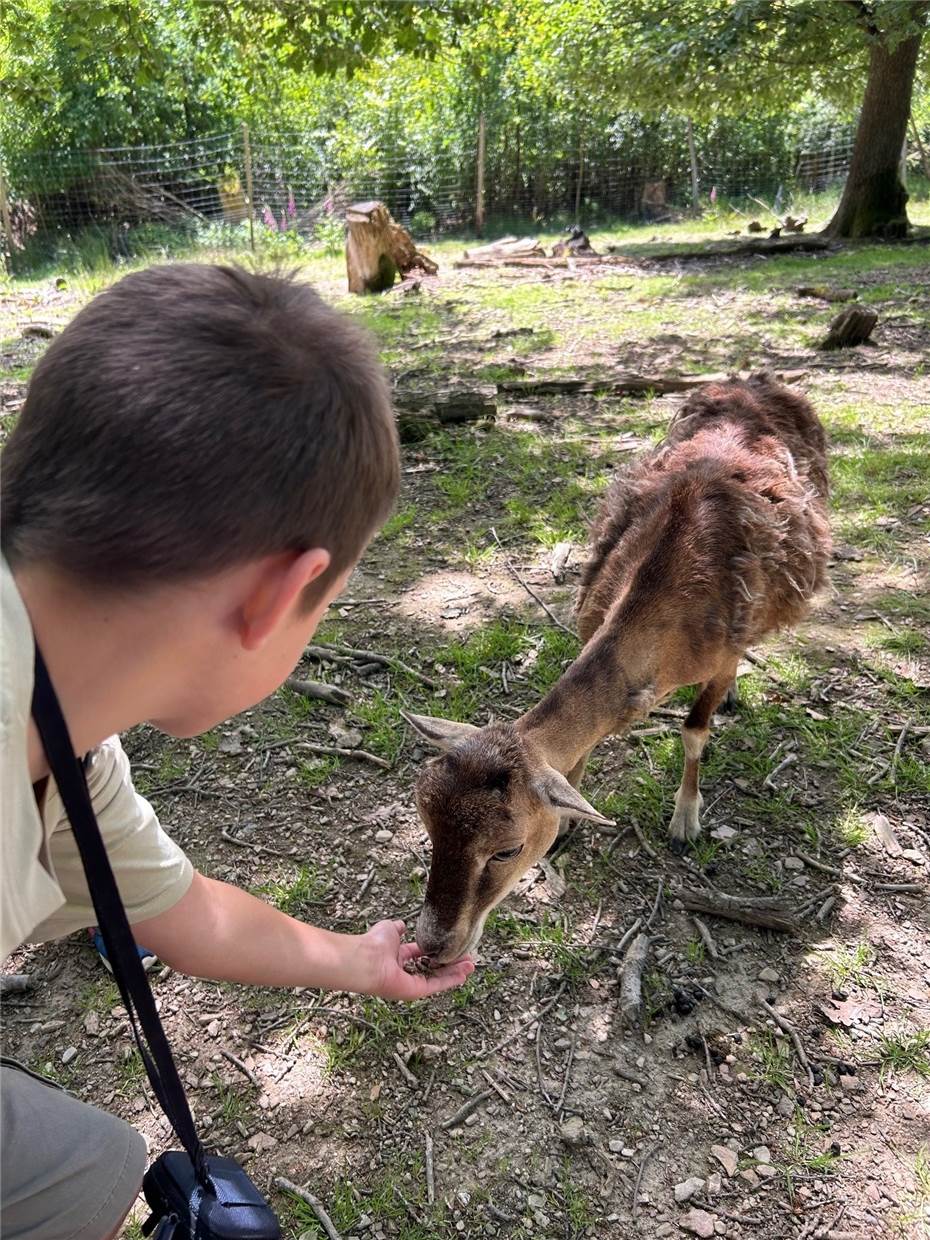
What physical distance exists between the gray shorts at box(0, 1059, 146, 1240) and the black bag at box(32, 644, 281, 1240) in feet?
0.28

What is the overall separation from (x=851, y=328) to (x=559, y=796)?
23.9ft

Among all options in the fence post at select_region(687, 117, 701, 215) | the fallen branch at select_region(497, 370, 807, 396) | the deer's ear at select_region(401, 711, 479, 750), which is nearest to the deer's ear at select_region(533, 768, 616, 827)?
the deer's ear at select_region(401, 711, 479, 750)

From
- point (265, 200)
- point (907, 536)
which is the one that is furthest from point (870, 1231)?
point (265, 200)

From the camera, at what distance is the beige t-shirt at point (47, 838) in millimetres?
1017

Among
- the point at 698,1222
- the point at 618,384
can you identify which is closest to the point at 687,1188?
the point at 698,1222

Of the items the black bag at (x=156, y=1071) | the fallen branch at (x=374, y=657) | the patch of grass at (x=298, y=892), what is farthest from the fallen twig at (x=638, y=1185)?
the fallen branch at (x=374, y=657)

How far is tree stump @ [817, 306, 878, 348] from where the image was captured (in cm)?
805

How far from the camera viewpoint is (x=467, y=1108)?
234 cm

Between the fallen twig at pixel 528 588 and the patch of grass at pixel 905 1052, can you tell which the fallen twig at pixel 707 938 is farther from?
the fallen twig at pixel 528 588

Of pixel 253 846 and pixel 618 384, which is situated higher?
pixel 618 384

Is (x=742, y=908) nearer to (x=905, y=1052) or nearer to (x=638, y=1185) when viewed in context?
(x=905, y=1052)

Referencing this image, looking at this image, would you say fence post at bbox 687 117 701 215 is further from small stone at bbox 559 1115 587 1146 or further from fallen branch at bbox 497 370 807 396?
small stone at bbox 559 1115 587 1146

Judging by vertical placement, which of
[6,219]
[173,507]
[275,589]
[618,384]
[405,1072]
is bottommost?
[405,1072]

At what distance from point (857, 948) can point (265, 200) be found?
807 inches
